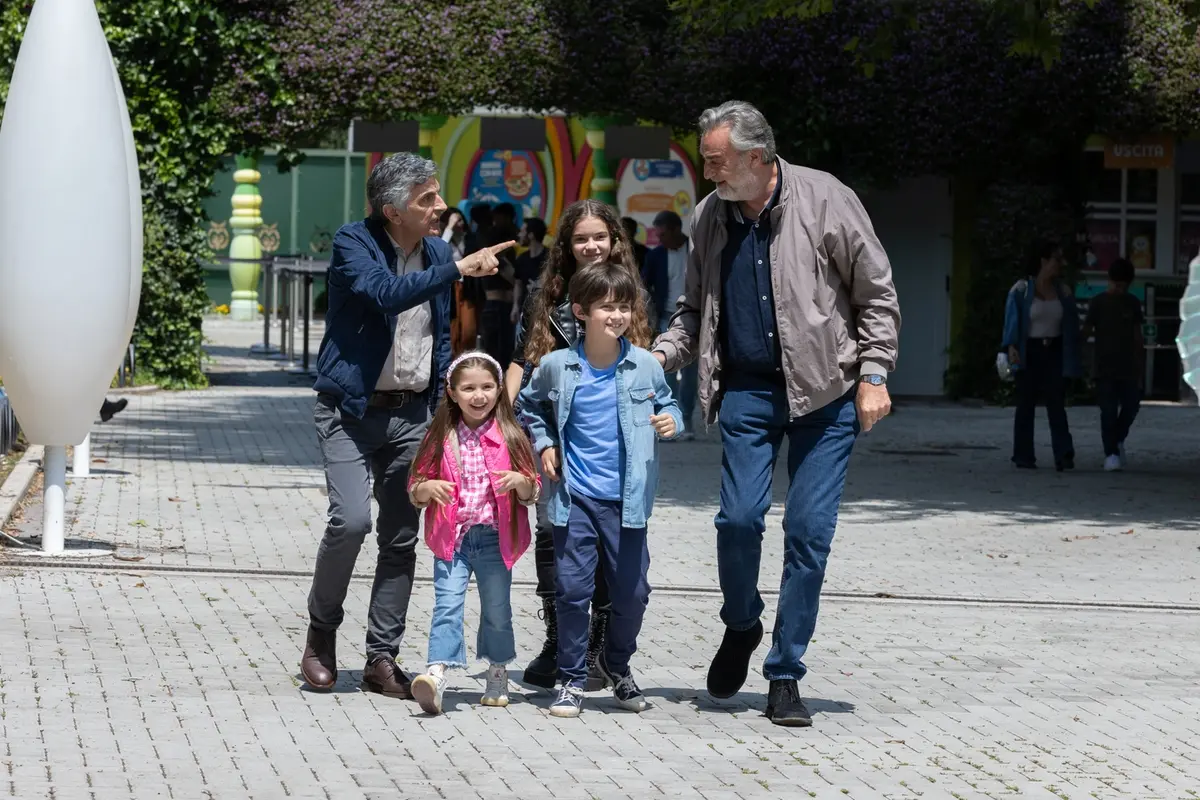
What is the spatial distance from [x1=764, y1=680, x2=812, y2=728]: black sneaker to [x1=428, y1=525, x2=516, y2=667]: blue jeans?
843mm

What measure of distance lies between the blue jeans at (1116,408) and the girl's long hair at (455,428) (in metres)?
9.85

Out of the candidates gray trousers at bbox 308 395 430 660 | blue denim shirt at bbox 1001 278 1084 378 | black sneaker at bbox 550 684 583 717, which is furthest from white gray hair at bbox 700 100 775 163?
blue denim shirt at bbox 1001 278 1084 378

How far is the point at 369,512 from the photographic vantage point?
6773 mm

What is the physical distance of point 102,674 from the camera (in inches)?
276

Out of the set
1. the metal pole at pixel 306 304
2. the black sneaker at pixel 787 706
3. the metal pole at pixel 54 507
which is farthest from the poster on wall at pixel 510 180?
the black sneaker at pixel 787 706

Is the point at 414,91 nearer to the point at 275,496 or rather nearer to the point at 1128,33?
the point at 1128,33

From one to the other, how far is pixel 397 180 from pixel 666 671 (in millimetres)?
2029

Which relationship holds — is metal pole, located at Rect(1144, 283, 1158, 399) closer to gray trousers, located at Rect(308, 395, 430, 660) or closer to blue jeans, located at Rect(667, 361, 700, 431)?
blue jeans, located at Rect(667, 361, 700, 431)

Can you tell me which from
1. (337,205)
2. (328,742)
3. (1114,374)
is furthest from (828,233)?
(337,205)

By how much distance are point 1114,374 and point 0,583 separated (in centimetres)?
947

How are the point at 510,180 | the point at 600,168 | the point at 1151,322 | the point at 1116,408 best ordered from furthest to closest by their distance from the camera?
the point at 510,180 < the point at 600,168 < the point at 1151,322 < the point at 1116,408

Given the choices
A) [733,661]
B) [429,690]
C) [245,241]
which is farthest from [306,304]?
[429,690]

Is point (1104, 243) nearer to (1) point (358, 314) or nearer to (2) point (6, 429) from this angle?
(2) point (6, 429)

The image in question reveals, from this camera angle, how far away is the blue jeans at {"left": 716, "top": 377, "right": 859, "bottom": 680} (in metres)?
6.55
